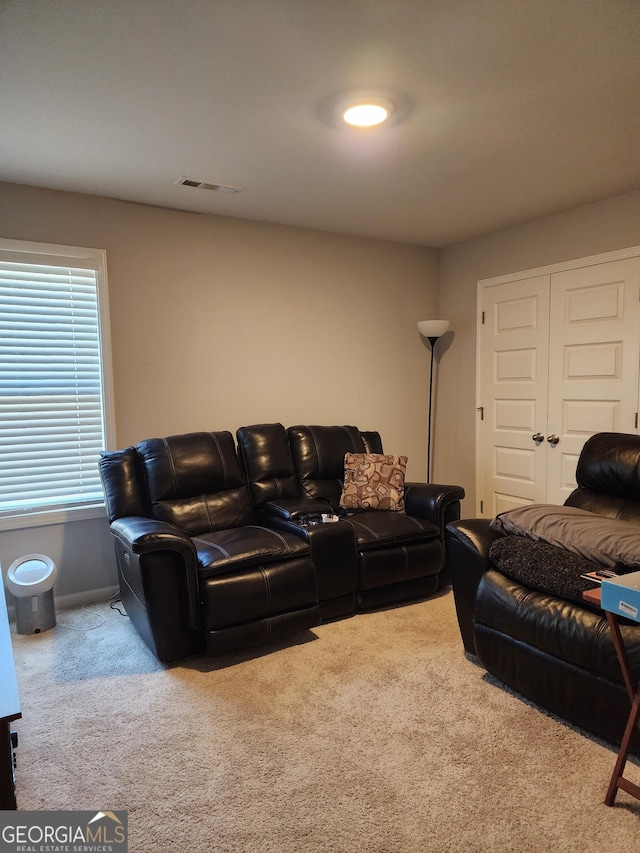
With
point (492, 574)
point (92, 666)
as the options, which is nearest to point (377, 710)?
point (492, 574)

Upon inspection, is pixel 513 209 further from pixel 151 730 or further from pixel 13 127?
pixel 151 730

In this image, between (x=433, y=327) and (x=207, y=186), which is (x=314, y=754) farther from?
(x=433, y=327)

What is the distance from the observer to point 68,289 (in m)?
3.45

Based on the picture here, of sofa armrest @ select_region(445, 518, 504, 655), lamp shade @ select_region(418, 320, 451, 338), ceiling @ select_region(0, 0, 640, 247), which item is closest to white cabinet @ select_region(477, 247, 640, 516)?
lamp shade @ select_region(418, 320, 451, 338)

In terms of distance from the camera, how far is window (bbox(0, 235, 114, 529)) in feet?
10.8

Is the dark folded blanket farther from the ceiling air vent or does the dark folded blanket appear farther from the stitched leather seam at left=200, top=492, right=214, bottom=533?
the ceiling air vent

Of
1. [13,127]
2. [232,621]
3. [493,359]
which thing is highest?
[13,127]

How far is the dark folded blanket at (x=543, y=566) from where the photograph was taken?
2.12 metres

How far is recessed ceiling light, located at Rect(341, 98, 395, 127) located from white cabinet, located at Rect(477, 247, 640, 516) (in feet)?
6.76

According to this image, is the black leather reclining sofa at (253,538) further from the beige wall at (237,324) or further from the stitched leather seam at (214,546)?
the beige wall at (237,324)

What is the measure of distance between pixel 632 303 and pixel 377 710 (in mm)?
2937

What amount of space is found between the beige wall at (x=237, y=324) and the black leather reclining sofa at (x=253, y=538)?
394 mm

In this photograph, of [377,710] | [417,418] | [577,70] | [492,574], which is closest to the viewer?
[577,70]

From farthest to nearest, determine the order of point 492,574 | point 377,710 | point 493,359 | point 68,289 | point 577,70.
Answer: point 493,359 → point 68,289 → point 492,574 → point 377,710 → point 577,70
